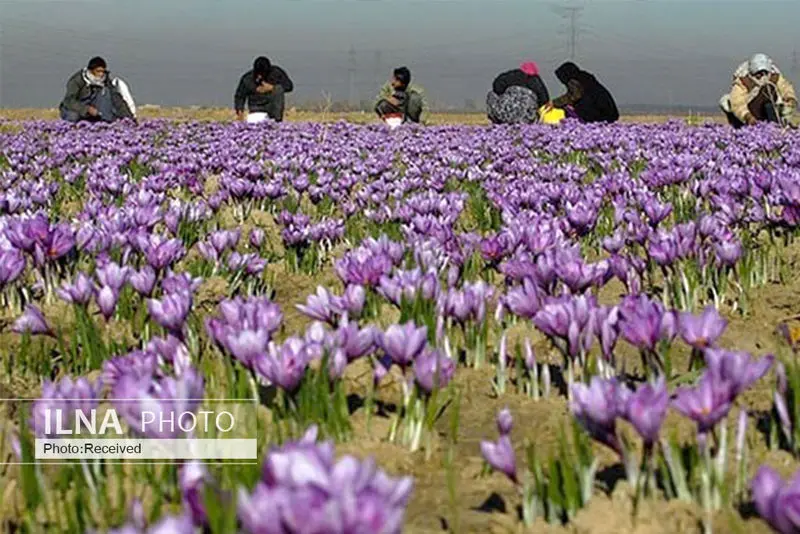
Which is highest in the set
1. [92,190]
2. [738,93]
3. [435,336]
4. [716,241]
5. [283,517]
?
[738,93]

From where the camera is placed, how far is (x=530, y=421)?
336 cm

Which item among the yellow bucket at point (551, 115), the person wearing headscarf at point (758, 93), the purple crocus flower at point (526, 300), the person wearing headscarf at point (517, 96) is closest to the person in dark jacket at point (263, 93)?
the person wearing headscarf at point (517, 96)

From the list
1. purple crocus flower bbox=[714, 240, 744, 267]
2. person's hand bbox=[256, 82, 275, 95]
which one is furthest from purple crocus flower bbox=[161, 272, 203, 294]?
person's hand bbox=[256, 82, 275, 95]

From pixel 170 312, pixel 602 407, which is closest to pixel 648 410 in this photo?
pixel 602 407

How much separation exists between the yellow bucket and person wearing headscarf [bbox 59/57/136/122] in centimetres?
1201

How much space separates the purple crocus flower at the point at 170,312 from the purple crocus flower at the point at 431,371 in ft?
3.30

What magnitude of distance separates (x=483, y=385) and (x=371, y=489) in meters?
2.14

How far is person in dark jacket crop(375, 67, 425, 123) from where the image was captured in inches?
1106

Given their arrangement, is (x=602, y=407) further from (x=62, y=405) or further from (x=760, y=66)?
(x=760, y=66)

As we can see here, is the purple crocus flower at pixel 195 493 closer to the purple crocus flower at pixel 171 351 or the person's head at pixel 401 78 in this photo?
the purple crocus flower at pixel 171 351

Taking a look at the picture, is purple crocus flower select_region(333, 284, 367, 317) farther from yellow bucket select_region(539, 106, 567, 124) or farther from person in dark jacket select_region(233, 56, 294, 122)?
person in dark jacket select_region(233, 56, 294, 122)

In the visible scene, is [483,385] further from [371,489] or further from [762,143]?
[762,143]

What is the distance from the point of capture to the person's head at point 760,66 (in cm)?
2388

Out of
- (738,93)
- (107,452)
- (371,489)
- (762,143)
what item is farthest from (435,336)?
(738,93)
